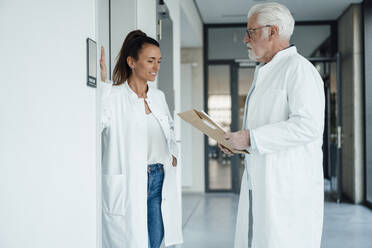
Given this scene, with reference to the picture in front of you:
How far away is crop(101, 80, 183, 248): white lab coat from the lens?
2.11 meters

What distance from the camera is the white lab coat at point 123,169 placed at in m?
2.11

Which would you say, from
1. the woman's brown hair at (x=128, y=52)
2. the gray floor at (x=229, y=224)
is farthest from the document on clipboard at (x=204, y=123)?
the gray floor at (x=229, y=224)

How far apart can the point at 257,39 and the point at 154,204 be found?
3.52 feet

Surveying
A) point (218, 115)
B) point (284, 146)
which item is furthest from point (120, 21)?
point (218, 115)

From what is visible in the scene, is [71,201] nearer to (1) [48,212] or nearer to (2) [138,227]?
(1) [48,212]

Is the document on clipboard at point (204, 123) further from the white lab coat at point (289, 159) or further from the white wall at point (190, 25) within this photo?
the white wall at point (190, 25)

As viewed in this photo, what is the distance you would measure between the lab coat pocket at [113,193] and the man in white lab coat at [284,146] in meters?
0.65

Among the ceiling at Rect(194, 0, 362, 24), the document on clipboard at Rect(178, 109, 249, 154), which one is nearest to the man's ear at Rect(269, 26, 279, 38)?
the document on clipboard at Rect(178, 109, 249, 154)

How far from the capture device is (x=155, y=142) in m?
2.32

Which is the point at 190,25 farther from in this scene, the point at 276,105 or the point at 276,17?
the point at 276,105

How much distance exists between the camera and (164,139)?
7.73ft

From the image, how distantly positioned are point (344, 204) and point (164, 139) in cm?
455

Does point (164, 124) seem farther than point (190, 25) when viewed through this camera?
No

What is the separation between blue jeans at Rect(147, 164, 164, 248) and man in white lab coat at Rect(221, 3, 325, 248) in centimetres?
62
